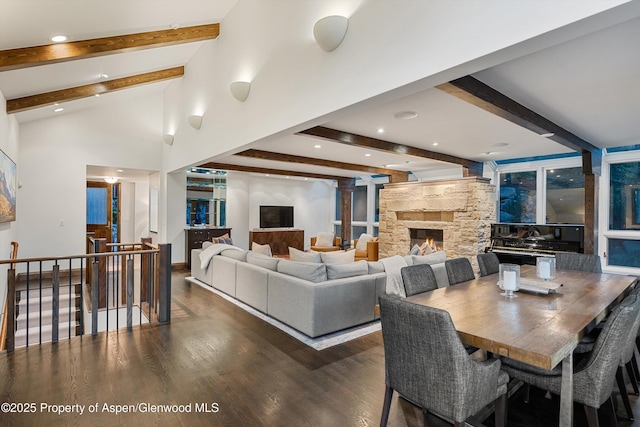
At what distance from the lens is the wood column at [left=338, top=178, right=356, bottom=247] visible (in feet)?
34.3

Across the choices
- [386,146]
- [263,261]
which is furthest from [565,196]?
[263,261]

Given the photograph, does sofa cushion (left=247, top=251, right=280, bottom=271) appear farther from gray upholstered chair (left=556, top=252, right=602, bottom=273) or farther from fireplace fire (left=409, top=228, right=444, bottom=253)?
fireplace fire (left=409, top=228, right=444, bottom=253)

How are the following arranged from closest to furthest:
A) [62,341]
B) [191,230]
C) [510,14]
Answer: [510,14], [62,341], [191,230]

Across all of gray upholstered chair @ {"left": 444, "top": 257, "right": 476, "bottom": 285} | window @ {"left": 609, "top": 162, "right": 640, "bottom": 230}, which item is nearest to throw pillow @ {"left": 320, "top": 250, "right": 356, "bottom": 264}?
gray upholstered chair @ {"left": 444, "top": 257, "right": 476, "bottom": 285}

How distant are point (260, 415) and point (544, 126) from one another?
4.15 m

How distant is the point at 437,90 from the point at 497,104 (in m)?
0.58

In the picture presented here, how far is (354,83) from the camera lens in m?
2.60

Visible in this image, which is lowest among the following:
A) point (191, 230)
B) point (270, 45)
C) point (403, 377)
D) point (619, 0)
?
point (403, 377)

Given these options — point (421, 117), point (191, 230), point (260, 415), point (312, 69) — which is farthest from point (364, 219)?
point (260, 415)

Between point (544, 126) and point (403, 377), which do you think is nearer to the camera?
point (403, 377)

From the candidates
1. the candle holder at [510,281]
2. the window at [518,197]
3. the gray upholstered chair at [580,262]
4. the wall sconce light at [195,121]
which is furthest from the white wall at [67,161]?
the window at [518,197]

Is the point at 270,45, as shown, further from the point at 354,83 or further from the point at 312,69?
the point at 354,83

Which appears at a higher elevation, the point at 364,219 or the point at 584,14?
the point at 584,14

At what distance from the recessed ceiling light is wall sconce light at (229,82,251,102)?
189 centimetres
